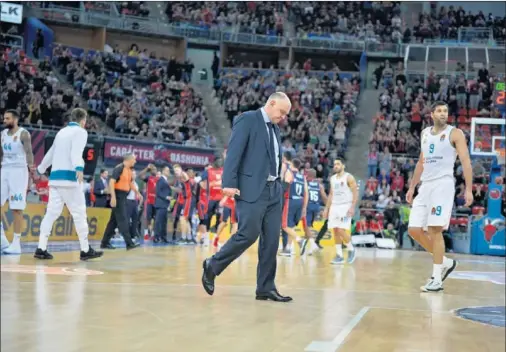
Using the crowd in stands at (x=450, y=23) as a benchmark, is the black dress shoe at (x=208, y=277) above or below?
below

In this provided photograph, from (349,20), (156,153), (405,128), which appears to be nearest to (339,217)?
(156,153)

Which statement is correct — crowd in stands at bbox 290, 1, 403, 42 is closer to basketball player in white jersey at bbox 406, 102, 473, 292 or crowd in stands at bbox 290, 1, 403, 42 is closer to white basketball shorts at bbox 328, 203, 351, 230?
white basketball shorts at bbox 328, 203, 351, 230

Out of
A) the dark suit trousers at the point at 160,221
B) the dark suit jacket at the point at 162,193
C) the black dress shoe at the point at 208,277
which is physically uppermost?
the black dress shoe at the point at 208,277

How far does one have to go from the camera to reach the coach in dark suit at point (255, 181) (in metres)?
5.42

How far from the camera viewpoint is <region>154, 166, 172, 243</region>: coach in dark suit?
15.7 m

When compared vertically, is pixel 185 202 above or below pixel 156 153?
below

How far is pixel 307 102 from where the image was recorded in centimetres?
2981

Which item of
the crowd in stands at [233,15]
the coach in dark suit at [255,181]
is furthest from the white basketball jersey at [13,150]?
the crowd in stands at [233,15]

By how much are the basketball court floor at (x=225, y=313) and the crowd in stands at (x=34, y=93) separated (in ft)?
50.4

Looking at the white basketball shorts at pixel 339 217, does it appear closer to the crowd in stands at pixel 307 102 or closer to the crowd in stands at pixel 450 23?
the crowd in stands at pixel 307 102

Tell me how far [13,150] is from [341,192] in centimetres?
544

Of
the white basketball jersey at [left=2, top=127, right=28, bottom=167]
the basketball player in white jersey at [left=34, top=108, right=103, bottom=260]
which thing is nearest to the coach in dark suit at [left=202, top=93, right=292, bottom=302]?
the basketball player in white jersey at [left=34, top=108, right=103, bottom=260]

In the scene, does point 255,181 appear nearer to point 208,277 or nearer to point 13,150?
point 208,277

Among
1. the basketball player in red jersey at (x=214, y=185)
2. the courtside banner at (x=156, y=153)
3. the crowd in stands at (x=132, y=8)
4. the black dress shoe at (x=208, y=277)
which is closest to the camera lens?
the black dress shoe at (x=208, y=277)
